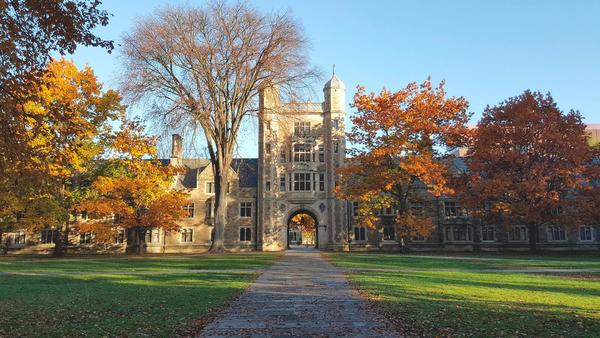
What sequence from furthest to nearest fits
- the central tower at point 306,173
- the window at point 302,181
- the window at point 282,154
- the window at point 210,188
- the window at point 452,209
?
the window at point 210,188
the window at point 282,154
the window at point 452,209
the window at point 302,181
the central tower at point 306,173

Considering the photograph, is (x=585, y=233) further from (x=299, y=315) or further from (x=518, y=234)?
(x=299, y=315)

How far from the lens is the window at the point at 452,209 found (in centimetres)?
4634

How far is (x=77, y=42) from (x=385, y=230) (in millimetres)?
39915

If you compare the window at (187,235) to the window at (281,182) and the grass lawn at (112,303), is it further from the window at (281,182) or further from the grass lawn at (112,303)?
the grass lawn at (112,303)

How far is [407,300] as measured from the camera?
10508 mm

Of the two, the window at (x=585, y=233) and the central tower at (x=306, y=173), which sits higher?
the central tower at (x=306, y=173)

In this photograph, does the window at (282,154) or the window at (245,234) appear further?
the window at (282,154)

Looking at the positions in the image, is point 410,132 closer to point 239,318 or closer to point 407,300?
point 407,300

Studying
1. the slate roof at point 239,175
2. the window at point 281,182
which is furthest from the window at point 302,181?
the slate roof at point 239,175

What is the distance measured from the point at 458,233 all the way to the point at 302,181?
1637cm

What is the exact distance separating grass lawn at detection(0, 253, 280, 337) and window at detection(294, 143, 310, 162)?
98.0 ft

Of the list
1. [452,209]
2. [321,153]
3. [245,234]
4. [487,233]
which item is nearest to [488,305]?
[321,153]

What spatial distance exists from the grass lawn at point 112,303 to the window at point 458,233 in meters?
33.3

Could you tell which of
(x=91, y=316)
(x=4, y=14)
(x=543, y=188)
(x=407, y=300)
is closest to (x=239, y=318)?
(x=91, y=316)
